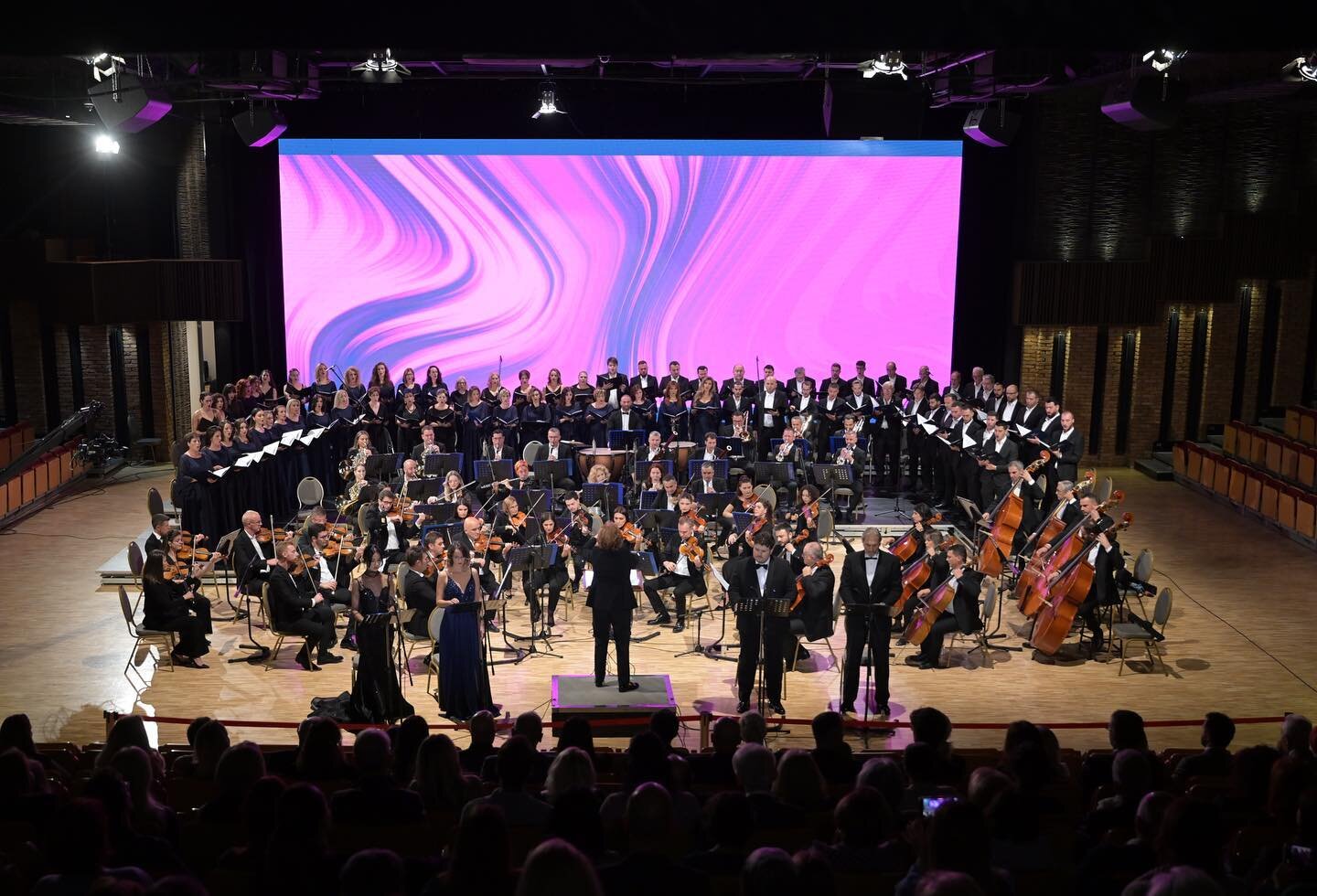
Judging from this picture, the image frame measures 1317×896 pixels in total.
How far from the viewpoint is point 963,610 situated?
1046 cm

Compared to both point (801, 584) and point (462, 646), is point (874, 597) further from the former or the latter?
point (462, 646)

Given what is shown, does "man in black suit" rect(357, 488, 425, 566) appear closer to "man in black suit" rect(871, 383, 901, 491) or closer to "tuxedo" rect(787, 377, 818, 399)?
"tuxedo" rect(787, 377, 818, 399)

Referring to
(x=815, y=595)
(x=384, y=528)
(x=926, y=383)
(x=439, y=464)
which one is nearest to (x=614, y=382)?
(x=439, y=464)

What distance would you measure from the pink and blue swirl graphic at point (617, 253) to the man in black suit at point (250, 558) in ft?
24.5

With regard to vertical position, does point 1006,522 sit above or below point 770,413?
below

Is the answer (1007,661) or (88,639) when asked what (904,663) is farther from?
(88,639)

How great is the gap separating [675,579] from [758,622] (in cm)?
223

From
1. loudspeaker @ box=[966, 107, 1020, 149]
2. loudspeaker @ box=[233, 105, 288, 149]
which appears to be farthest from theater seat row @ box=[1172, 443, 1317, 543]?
loudspeaker @ box=[233, 105, 288, 149]

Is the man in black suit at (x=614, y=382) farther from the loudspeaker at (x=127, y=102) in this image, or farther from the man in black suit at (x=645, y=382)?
the loudspeaker at (x=127, y=102)

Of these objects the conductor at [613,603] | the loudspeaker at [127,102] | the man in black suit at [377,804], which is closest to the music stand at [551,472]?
the conductor at [613,603]

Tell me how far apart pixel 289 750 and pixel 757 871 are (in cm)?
347

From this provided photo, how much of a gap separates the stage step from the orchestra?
3.51 metres

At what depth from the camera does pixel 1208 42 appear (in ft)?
11.8

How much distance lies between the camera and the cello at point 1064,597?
412 inches
